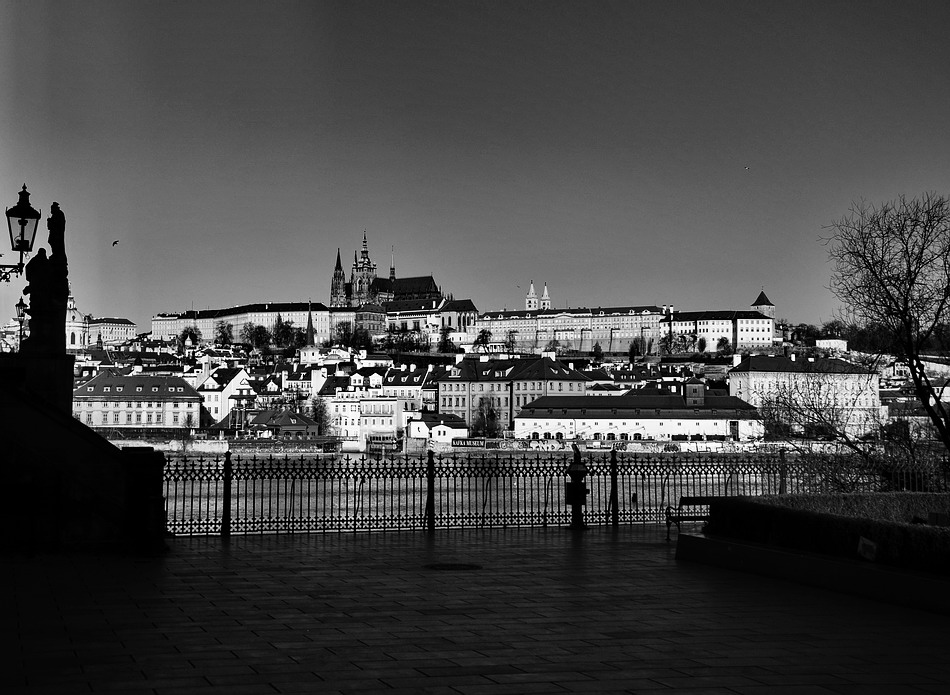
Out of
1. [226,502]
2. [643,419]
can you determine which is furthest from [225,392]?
[226,502]

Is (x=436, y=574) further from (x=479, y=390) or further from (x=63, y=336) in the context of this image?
(x=479, y=390)

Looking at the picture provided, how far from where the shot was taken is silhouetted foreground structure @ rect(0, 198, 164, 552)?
1420 centimetres

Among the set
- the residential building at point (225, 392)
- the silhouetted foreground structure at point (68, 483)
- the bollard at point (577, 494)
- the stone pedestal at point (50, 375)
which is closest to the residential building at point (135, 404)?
the residential building at point (225, 392)

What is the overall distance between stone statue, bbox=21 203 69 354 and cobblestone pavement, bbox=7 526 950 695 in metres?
3.69

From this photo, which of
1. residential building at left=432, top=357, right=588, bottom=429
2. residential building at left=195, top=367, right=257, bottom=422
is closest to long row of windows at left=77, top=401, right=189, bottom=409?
residential building at left=195, top=367, right=257, bottom=422

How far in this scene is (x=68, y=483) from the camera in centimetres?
1462

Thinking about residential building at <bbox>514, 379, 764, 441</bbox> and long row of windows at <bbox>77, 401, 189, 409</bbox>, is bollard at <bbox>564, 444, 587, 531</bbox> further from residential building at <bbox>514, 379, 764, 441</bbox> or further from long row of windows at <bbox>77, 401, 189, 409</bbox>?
long row of windows at <bbox>77, 401, 189, 409</bbox>

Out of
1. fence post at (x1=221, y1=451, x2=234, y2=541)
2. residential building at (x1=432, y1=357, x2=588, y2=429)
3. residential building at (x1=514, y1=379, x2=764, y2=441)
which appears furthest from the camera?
residential building at (x1=432, y1=357, x2=588, y2=429)

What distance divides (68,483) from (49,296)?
319cm

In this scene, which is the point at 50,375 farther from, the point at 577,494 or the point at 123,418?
the point at 123,418

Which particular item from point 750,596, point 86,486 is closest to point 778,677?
point 750,596

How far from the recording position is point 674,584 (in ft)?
40.7

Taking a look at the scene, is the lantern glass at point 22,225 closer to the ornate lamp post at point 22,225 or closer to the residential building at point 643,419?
the ornate lamp post at point 22,225

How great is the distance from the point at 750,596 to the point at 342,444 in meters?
104
